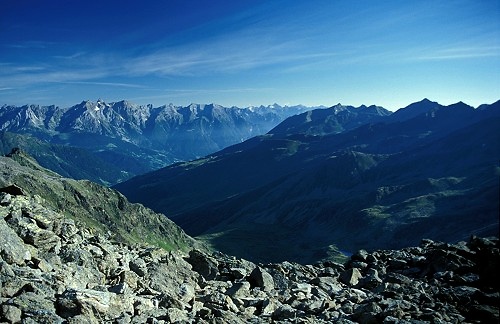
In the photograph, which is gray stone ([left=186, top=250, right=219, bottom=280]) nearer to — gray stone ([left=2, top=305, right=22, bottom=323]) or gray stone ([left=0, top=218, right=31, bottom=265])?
gray stone ([left=0, top=218, right=31, bottom=265])

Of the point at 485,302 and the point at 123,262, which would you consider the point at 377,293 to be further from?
the point at 123,262

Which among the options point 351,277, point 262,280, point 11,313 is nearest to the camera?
point 11,313

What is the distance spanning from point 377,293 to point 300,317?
11.5 meters

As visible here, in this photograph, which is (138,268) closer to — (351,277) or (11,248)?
(11,248)

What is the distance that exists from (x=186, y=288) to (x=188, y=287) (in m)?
0.37

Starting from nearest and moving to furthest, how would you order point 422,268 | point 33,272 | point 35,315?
point 35,315, point 33,272, point 422,268

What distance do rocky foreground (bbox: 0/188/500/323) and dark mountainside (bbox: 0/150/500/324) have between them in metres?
0.07

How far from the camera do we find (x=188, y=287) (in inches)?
1107

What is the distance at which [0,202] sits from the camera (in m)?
29.5

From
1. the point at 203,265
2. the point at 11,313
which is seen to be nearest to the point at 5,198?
the point at 11,313

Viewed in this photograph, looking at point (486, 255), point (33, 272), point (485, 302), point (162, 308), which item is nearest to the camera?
point (33, 272)

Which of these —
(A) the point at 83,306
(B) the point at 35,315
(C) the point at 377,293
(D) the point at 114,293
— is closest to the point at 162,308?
(D) the point at 114,293

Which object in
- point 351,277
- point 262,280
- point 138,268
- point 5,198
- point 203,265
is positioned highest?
point 5,198

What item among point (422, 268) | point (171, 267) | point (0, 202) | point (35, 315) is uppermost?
point (0, 202)
